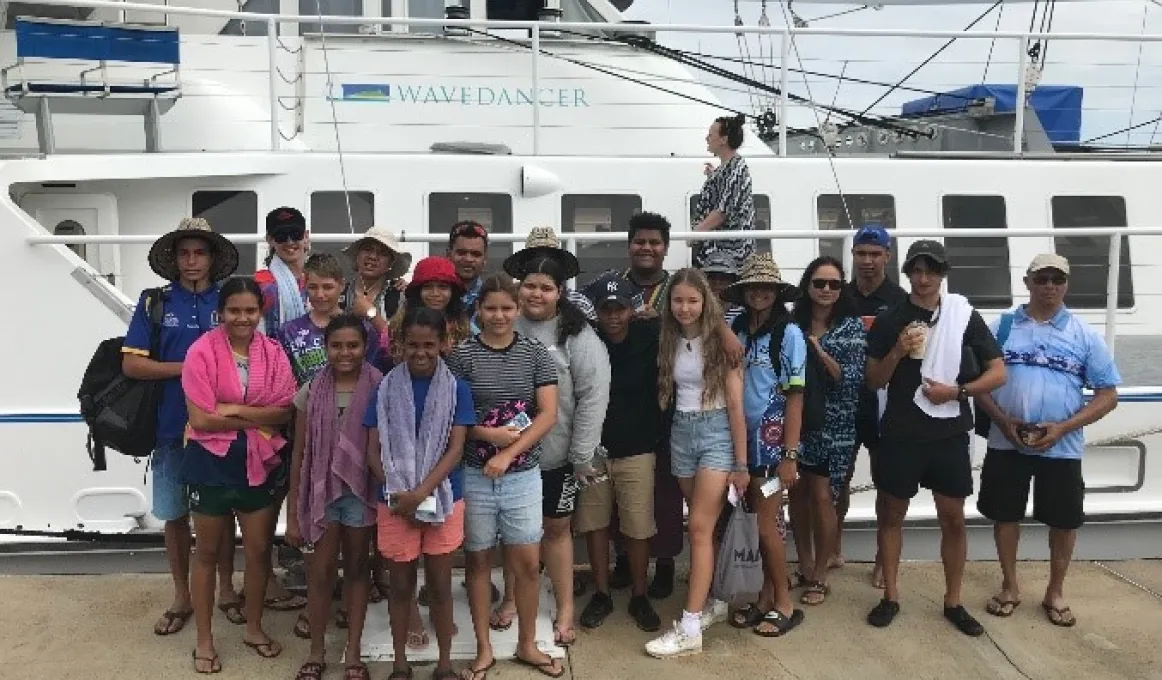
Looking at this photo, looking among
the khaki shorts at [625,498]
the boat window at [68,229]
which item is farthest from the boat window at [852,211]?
the boat window at [68,229]

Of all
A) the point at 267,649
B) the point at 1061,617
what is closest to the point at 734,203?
the point at 1061,617

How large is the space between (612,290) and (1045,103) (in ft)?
34.5

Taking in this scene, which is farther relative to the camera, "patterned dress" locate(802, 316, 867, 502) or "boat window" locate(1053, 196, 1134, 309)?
"boat window" locate(1053, 196, 1134, 309)

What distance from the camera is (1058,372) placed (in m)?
4.51

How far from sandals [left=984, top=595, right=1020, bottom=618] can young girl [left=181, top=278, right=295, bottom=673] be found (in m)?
3.52

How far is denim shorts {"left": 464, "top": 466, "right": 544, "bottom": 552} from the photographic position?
12.8 ft

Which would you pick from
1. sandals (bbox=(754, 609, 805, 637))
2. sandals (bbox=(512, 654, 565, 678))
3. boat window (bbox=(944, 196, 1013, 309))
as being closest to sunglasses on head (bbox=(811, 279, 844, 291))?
sandals (bbox=(754, 609, 805, 637))

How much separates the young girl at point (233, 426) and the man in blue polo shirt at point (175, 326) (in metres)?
0.19

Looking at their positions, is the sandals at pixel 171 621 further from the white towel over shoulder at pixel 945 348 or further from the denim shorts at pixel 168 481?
the white towel over shoulder at pixel 945 348

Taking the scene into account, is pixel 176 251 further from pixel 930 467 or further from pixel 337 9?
pixel 337 9

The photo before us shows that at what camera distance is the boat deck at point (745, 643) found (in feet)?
13.8

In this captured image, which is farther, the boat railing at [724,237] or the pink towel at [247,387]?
the boat railing at [724,237]

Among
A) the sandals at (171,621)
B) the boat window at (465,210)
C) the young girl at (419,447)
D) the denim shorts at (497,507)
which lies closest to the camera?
the young girl at (419,447)

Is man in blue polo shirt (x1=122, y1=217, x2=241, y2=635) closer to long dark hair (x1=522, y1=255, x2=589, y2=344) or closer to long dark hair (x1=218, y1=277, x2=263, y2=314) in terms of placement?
long dark hair (x1=218, y1=277, x2=263, y2=314)
